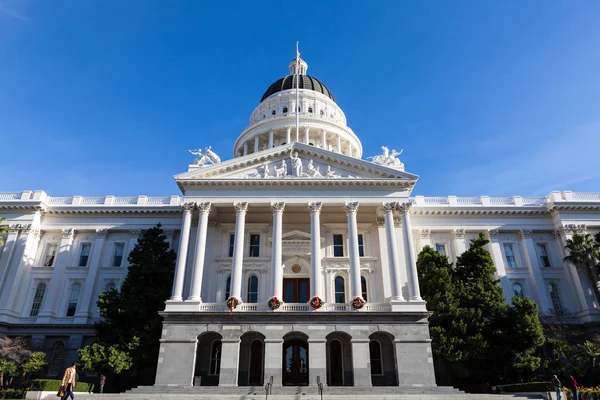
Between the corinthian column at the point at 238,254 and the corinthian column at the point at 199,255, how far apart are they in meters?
2.36

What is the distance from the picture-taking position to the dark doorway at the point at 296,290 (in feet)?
113

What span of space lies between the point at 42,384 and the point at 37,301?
14.4 m

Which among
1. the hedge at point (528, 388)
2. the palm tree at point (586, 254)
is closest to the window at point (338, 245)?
the hedge at point (528, 388)

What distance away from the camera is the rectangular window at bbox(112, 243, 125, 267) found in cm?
3988

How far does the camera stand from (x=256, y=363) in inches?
1227

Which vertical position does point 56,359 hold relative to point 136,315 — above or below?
below

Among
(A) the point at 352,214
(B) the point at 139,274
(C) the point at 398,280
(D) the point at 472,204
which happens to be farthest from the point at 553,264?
(B) the point at 139,274

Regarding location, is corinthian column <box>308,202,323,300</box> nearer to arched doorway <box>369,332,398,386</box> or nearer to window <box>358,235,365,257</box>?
window <box>358,235,365,257</box>

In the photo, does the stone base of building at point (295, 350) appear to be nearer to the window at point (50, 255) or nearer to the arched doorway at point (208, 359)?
the arched doorway at point (208, 359)

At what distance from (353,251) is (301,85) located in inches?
1466

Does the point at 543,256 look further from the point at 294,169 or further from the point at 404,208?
the point at 294,169

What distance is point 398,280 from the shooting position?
99.7 feet

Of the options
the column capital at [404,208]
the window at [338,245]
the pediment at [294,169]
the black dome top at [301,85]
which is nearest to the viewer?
the column capital at [404,208]

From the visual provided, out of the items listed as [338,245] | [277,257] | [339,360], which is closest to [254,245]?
[277,257]
